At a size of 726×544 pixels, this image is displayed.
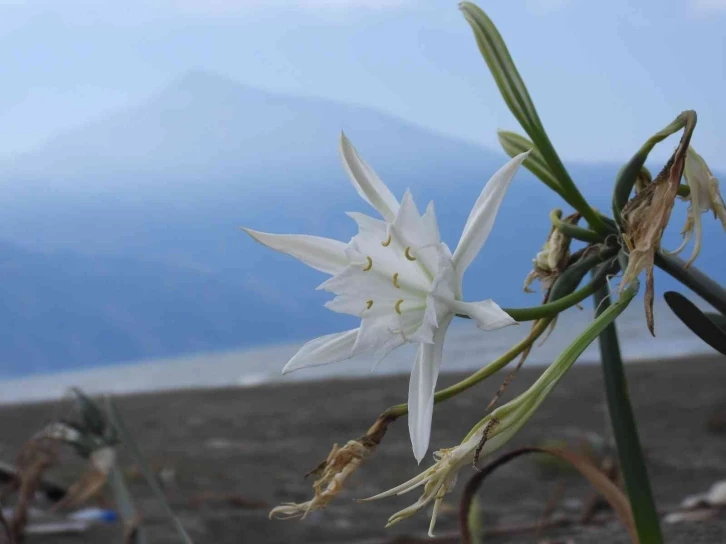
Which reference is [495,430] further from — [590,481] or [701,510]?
[701,510]

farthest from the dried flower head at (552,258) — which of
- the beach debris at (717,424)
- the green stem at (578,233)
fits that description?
the beach debris at (717,424)

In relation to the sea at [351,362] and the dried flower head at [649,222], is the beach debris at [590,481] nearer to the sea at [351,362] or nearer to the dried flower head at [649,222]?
the dried flower head at [649,222]

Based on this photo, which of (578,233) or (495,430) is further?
(578,233)

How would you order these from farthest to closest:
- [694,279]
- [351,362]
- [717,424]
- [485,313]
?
[351,362]
[717,424]
[694,279]
[485,313]

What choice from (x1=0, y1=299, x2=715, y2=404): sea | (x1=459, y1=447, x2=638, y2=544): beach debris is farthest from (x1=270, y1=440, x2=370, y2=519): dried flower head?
(x1=0, y1=299, x2=715, y2=404): sea

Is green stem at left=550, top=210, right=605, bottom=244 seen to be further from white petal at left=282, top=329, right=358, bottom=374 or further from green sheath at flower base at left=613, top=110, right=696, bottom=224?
white petal at left=282, top=329, right=358, bottom=374

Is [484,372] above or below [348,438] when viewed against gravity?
above

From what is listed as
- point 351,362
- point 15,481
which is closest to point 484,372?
point 15,481

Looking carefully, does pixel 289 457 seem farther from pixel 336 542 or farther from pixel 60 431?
pixel 60 431
